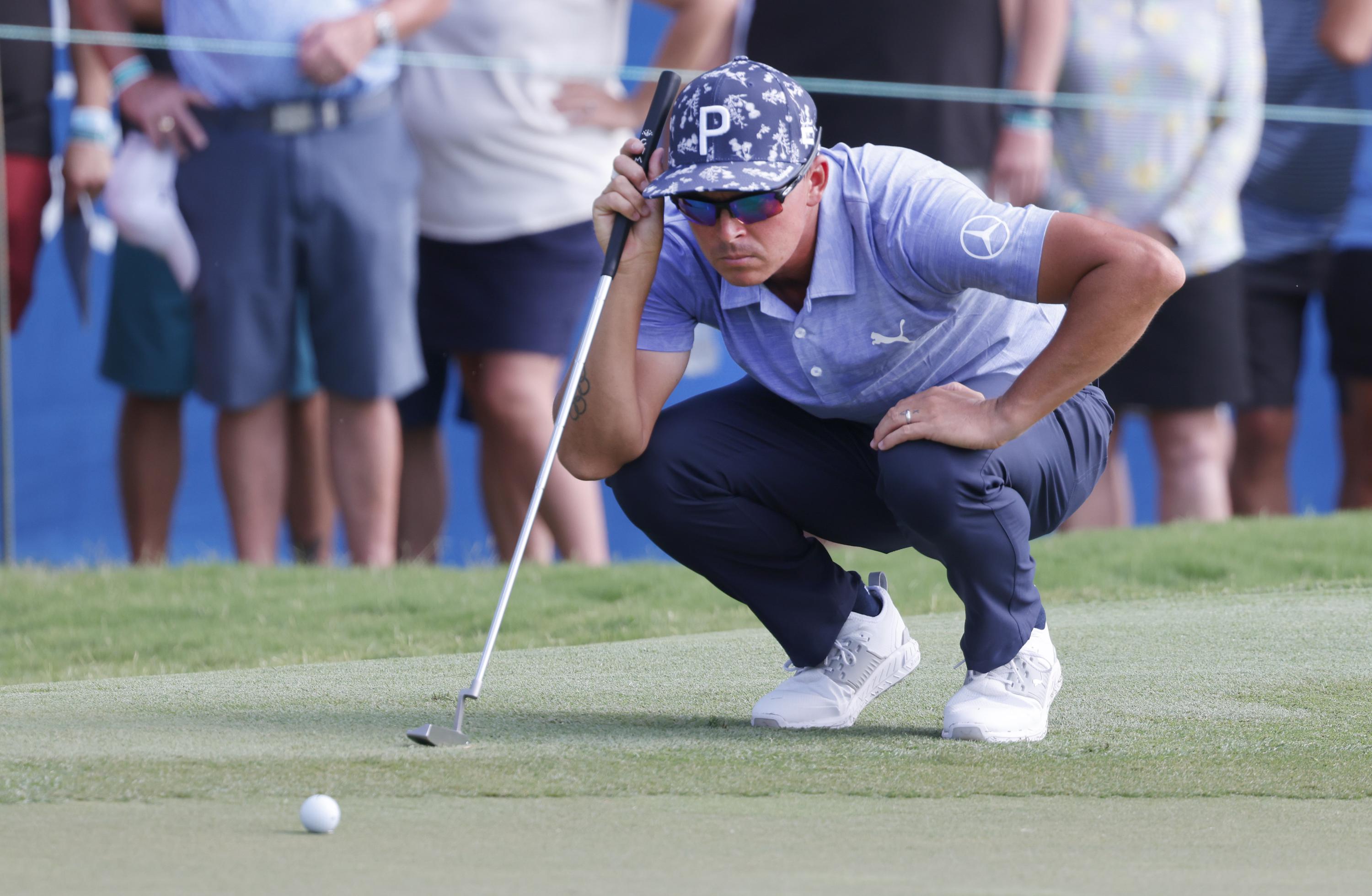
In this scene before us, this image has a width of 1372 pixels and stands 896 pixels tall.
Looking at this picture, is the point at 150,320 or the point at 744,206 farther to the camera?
the point at 150,320

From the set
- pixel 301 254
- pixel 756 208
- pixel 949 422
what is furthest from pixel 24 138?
pixel 949 422

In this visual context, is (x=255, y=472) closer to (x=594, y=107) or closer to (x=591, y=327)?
(x=594, y=107)

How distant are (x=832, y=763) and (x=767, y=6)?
4428mm

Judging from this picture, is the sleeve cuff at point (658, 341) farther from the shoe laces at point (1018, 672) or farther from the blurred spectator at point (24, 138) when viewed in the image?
the blurred spectator at point (24, 138)

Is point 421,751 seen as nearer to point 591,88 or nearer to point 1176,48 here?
point 591,88

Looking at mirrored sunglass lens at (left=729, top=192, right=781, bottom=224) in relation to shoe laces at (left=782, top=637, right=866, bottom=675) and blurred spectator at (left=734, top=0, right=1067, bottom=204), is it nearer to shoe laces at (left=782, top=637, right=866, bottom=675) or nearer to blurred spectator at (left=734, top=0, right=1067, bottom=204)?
shoe laces at (left=782, top=637, right=866, bottom=675)

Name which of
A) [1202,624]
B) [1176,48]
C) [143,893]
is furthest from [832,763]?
[1176,48]

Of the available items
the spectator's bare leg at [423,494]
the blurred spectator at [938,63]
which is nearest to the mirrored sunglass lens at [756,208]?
the spectator's bare leg at [423,494]

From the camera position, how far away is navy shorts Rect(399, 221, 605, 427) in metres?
6.15

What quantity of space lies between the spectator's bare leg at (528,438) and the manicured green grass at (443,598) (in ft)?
1.21

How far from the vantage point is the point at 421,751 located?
8.92 ft

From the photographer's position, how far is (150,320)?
5.93m

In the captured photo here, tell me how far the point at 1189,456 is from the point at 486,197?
2993 mm

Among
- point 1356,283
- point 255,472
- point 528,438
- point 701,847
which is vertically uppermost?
point 701,847
